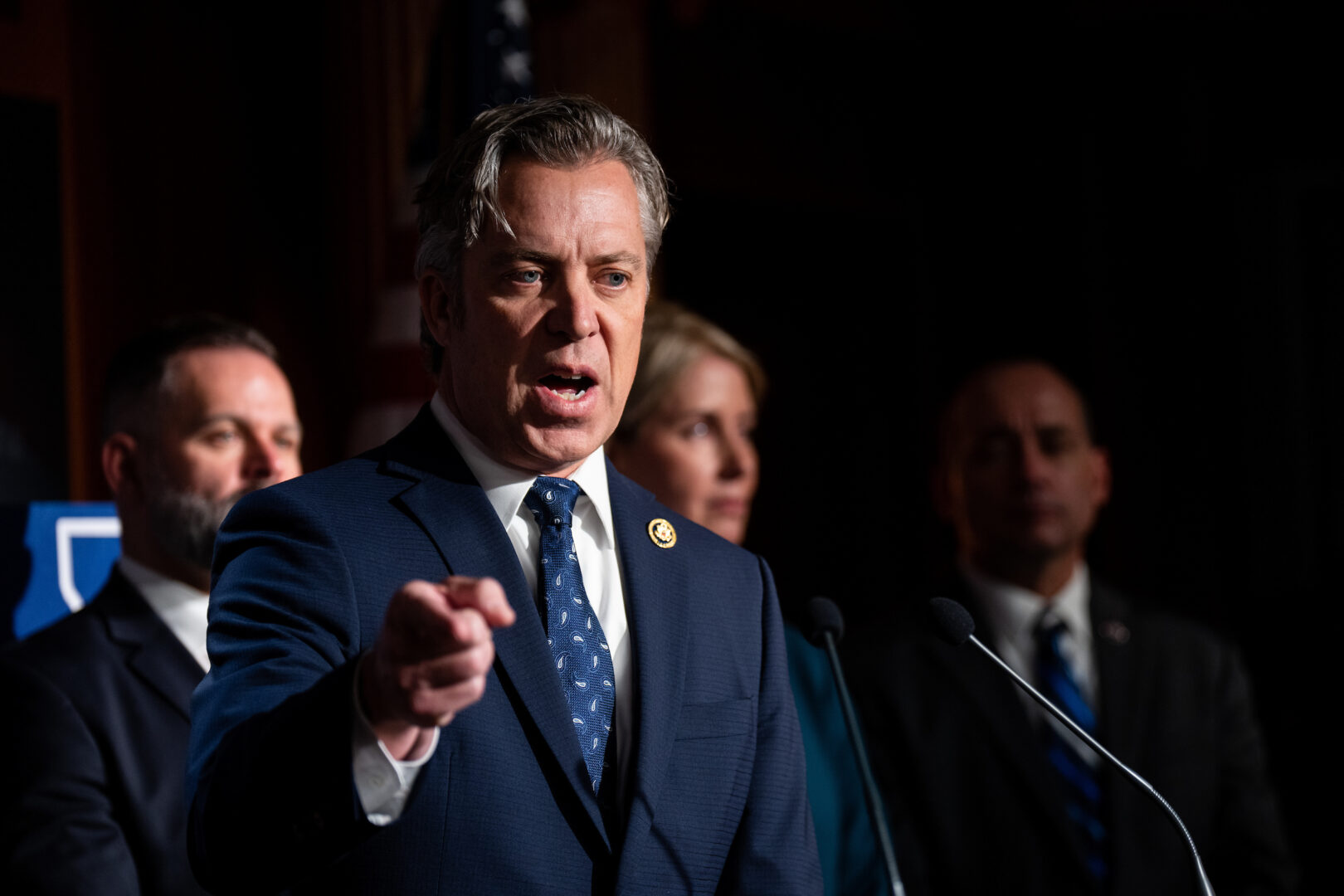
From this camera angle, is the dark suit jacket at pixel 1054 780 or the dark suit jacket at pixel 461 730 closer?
the dark suit jacket at pixel 461 730

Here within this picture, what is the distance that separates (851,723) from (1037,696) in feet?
0.83

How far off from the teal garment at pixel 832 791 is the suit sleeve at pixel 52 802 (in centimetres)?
109

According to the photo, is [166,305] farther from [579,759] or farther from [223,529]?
[579,759]

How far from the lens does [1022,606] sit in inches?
115

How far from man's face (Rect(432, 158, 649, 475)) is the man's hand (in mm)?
422

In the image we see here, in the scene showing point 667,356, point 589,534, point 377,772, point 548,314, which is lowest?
point 377,772

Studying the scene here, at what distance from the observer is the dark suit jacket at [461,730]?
3.54 feet

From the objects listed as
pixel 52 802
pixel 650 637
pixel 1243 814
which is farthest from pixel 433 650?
pixel 1243 814

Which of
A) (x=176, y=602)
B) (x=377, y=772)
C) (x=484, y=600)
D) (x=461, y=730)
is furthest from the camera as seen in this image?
(x=176, y=602)

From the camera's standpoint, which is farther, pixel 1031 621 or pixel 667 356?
pixel 1031 621

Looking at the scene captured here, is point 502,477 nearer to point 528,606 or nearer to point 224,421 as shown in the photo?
point 528,606

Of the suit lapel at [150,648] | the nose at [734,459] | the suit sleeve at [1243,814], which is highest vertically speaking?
the nose at [734,459]

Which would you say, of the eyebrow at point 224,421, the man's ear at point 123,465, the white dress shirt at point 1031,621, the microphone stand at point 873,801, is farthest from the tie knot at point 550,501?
the white dress shirt at point 1031,621

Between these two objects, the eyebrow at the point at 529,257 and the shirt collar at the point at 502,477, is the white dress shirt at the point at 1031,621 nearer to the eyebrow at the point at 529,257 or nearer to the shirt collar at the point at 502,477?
the shirt collar at the point at 502,477
